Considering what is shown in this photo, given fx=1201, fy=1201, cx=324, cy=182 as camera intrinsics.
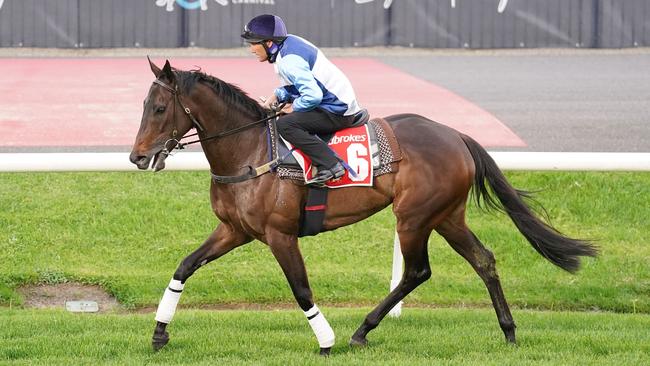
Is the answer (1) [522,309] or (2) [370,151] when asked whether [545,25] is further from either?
(2) [370,151]

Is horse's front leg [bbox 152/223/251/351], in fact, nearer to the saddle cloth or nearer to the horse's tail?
the saddle cloth

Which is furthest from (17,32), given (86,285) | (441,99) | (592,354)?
(592,354)

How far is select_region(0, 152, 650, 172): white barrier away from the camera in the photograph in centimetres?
862

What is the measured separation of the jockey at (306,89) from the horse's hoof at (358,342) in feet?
3.52

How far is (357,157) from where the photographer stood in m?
7.39

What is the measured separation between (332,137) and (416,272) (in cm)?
106

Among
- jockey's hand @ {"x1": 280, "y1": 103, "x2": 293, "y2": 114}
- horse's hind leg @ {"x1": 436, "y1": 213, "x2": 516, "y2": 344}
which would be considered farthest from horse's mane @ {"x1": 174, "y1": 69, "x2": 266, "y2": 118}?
horse's hind leg @ {"x1": 436, "y1": 213, "x2": 516, "y2": 344}

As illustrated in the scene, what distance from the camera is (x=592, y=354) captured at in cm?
726

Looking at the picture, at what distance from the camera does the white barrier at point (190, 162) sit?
8.62 metres

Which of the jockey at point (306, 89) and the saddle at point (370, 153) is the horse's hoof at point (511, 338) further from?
the jockey at point (306, 89)

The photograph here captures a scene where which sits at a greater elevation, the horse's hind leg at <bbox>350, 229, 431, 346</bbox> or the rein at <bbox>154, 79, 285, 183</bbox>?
the rein at <bbox>154, 79, 285, 183</bbox>

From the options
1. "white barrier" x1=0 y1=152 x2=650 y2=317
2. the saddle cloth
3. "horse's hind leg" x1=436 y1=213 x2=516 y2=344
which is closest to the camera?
the saddle cloth

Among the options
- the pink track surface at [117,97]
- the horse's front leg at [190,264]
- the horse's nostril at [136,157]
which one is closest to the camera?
the horse's nostril at [136,157]

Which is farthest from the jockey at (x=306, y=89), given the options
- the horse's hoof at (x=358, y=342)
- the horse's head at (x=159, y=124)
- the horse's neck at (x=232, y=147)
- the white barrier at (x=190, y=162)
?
the white barrier at (x=190, y=162)
